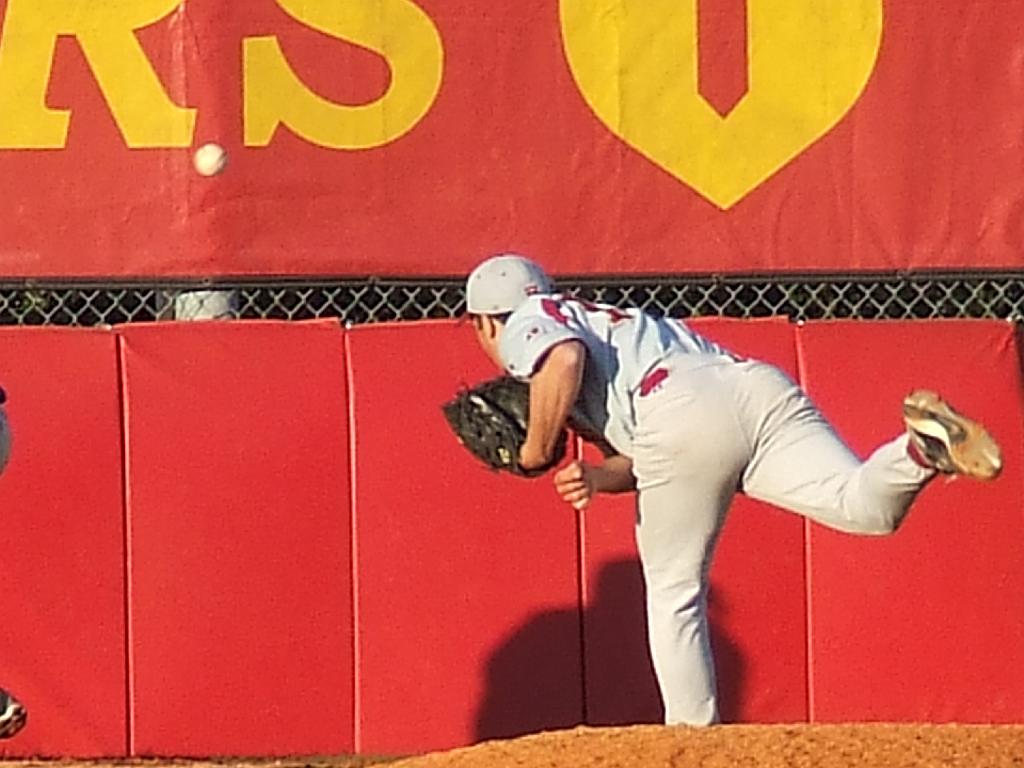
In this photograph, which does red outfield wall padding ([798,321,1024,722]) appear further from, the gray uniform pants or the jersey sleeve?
the jersey sleeve

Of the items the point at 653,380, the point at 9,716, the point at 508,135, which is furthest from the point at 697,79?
the point at 9,716

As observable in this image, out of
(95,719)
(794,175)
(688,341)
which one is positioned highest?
(794,175)

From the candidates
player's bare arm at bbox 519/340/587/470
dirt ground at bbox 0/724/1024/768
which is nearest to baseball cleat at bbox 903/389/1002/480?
dirt ground at bbox 0/724/1024/768

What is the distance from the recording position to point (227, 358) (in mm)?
8180

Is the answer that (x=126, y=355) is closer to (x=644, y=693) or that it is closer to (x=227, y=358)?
(x=227, y=358)

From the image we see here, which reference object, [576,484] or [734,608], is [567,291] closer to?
[734,608]

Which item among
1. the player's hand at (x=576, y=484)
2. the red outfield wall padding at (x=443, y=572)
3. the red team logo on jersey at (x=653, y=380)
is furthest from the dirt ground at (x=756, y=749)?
the red outfield wall padding at (x=443, y=572)

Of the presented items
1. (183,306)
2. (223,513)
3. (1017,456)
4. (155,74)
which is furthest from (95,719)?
(1017,456)

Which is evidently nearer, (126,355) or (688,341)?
(688,341)

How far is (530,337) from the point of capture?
636 cm

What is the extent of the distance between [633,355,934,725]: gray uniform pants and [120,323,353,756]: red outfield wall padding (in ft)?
5.94

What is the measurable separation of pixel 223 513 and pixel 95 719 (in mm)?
767

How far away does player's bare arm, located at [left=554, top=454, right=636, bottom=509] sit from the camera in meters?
6.54

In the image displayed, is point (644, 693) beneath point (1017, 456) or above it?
beneath
